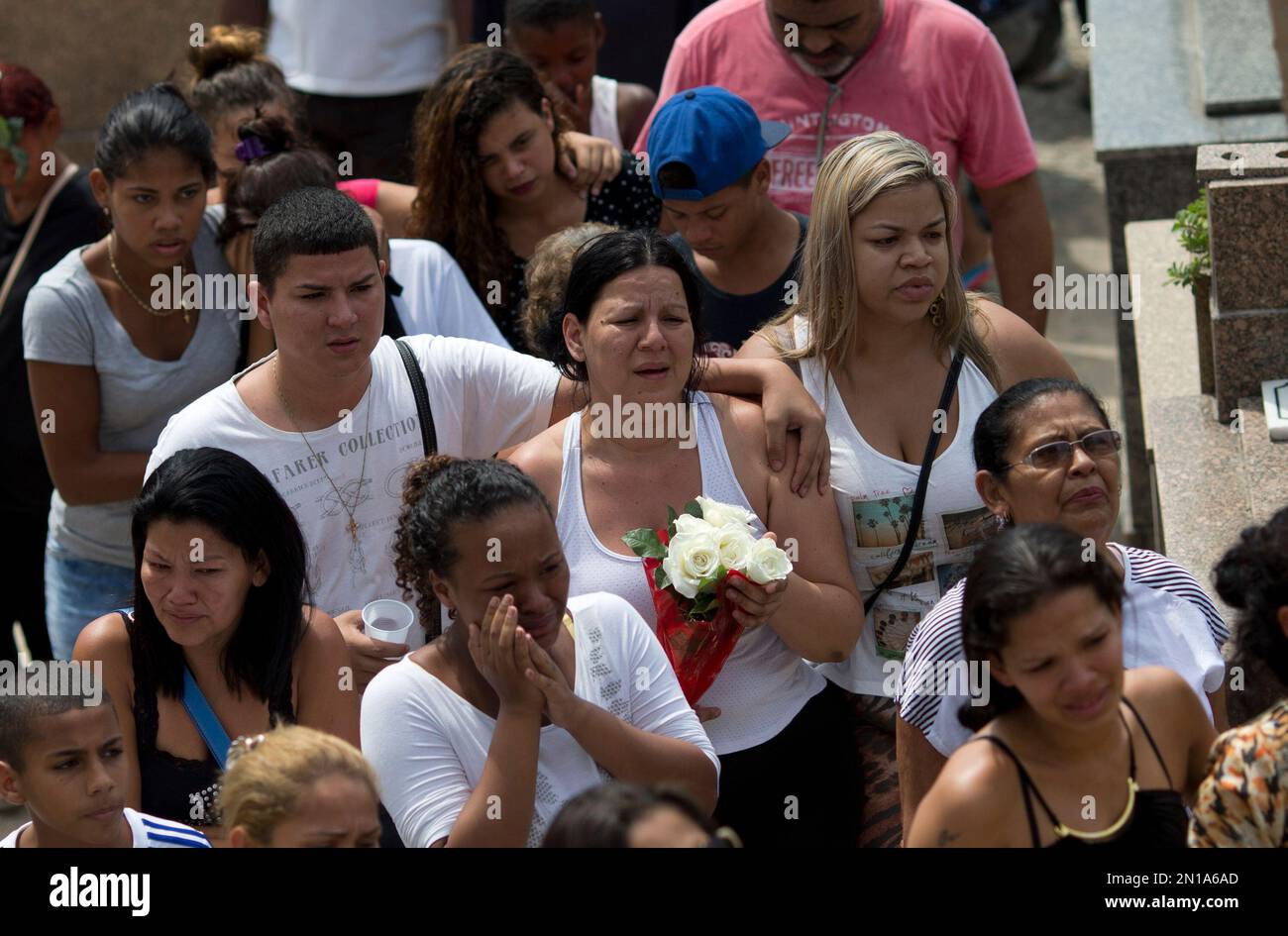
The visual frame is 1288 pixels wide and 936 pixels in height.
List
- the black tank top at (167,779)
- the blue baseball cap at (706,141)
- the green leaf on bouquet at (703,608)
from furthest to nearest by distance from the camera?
the blue baseball cap at (706,141), the green leaf on bouquet at (703,608), the black tank top at (167,779)

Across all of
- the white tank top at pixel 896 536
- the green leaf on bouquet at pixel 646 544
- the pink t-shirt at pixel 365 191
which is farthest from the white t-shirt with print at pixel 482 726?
the pink t-shirt at pixel 365 191

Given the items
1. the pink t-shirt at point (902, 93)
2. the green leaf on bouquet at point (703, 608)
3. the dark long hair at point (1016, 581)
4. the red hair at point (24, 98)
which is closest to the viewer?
the dark long hair at point (1016, 581)

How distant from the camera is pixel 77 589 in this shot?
5449mm

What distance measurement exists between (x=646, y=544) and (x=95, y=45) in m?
6.60

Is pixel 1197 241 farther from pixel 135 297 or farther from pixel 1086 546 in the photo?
pixel 135 297

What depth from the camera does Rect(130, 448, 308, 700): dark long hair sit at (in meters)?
3.93

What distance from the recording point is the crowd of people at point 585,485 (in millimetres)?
3365

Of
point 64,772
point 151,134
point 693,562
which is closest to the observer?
point 64,772

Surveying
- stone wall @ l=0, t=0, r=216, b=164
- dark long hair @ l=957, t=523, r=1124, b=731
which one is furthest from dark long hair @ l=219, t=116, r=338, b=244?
stone wall @ l=0, t=0, r=216, b=164

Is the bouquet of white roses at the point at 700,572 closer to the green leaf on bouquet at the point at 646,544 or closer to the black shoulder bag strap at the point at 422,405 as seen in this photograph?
the green leaf on bouquet at the point at 646,544

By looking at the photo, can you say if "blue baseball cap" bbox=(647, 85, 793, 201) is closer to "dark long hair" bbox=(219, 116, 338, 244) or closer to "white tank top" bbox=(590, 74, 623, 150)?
"dark long hair" bbox=(219, 116, 338, 244)

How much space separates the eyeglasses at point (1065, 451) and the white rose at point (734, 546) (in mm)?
668

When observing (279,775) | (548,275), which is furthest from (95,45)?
(279,775)

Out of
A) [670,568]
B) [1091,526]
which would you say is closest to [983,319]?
[1091,526]
